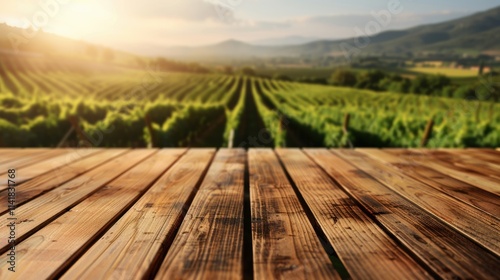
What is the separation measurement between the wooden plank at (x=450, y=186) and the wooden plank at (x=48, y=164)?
2.29m

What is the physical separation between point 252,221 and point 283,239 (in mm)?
189

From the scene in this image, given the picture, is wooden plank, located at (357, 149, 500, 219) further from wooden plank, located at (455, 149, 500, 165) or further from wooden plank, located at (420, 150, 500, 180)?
wooden plank, located at (455, 149, 500, 165)

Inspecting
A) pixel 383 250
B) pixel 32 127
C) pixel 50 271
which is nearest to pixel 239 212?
pixel 383 250

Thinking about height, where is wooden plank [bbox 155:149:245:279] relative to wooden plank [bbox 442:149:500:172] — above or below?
below

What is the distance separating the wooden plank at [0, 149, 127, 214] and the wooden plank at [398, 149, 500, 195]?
2313mm

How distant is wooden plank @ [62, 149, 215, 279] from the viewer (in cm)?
92

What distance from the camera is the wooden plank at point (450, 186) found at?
1506 mm

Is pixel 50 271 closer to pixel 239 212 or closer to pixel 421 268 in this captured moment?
pixel 239 212

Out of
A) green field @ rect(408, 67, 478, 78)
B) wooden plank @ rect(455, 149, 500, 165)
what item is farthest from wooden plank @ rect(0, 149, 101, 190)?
green field @ rect(408, 67, 478, 78)

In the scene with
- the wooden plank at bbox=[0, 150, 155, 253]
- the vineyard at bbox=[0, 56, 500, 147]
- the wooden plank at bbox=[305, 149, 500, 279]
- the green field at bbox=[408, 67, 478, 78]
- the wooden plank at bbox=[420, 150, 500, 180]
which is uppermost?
the green field at bbox=[408, 67, 478, 78]

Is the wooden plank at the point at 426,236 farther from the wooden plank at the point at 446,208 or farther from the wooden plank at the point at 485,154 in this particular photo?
the wooden plank at the point at 485,154

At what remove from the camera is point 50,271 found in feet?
3.01

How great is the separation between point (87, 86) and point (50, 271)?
43.9 meters

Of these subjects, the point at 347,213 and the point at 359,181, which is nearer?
the point at 347,213
